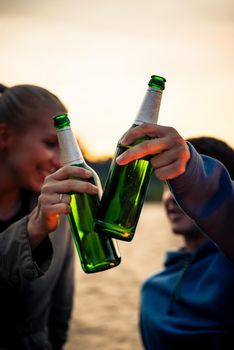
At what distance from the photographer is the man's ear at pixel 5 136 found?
227cm

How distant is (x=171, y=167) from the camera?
1284 mm

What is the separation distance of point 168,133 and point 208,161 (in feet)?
0.80

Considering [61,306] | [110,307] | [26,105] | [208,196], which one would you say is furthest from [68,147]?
[110,307]

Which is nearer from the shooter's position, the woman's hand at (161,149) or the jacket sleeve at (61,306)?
the woman's hand at (161,149)

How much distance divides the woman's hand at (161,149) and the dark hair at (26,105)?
3.18 ft

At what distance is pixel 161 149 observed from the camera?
126 centimetres

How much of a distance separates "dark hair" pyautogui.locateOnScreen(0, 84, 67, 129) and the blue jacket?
1011 mm

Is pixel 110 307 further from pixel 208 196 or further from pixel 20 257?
pixel 208 196

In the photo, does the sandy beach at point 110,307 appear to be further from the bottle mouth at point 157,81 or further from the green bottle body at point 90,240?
the bottle mouth at point 157,81

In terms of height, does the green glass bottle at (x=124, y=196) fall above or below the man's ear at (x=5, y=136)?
above

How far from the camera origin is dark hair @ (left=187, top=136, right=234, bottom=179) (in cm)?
206

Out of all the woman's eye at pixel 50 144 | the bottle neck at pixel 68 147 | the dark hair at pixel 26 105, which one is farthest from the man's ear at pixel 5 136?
the bottle neck at pixel 68 147

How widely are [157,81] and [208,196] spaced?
39 cm

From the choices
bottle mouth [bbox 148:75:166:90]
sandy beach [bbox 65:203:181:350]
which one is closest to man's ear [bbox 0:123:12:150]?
bottle mouth [bbox 148:75:166:90]
